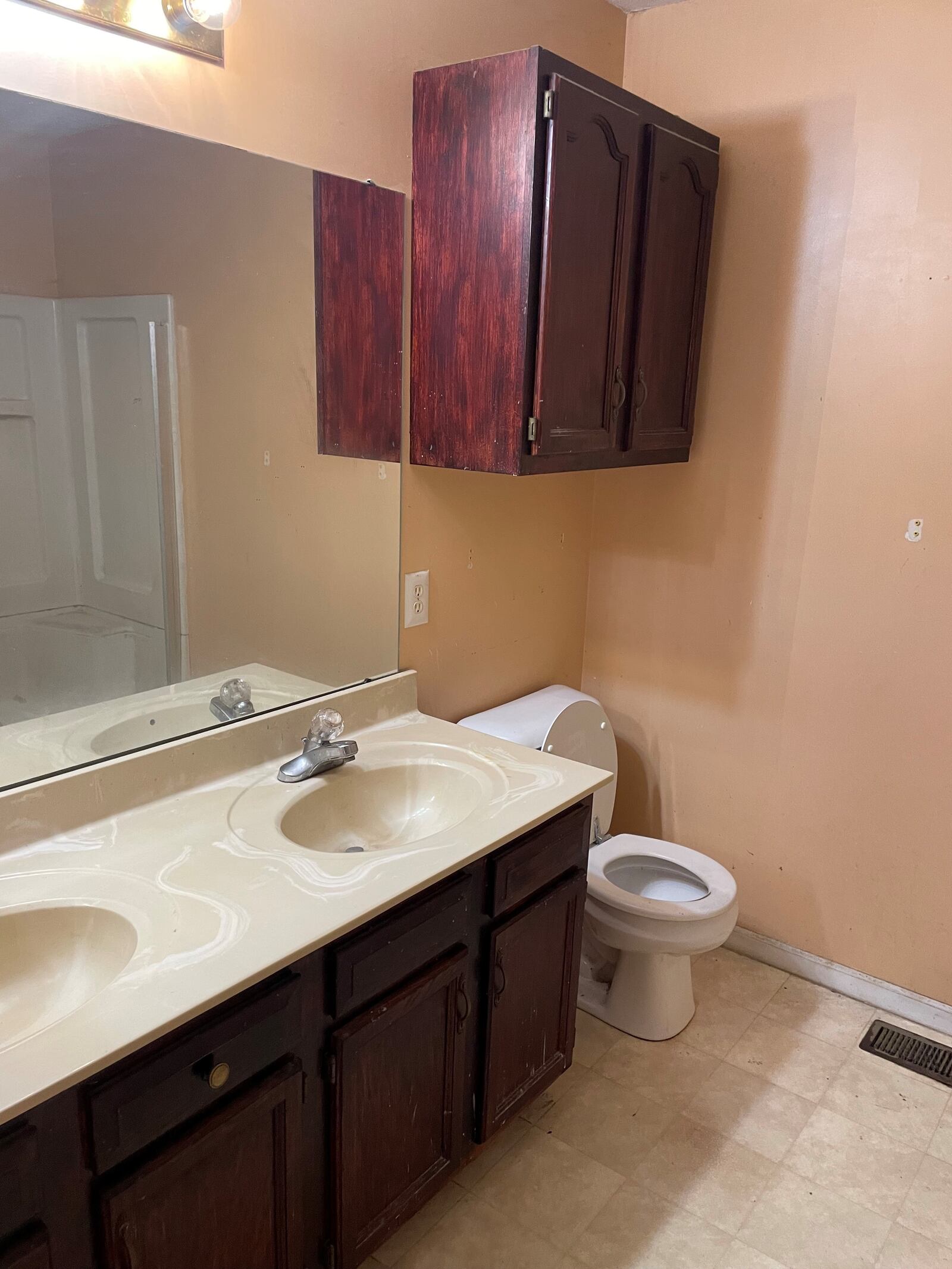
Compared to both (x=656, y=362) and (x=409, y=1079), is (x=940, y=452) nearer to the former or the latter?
(x=656, y=362)

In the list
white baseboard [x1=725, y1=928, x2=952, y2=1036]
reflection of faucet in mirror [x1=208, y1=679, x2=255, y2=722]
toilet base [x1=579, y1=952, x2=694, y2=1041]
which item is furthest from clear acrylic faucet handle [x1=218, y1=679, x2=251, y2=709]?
white baseboard [x1=725, y1=928, x2=952, y2=1036]

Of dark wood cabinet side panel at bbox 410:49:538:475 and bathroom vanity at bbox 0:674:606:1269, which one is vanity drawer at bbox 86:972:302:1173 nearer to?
bathroom vanity at bbox 0:674:606:1269

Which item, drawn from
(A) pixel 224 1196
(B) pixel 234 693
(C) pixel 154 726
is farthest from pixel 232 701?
(A) pixel 224 1196


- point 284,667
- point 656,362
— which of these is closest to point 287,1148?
point 284,667

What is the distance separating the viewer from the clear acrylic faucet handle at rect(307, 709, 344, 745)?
1.73m

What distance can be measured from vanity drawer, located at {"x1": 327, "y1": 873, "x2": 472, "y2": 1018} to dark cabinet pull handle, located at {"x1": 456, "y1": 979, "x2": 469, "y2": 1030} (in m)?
0.08

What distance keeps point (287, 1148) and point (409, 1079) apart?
273 millimetres

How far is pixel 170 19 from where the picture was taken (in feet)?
4.52

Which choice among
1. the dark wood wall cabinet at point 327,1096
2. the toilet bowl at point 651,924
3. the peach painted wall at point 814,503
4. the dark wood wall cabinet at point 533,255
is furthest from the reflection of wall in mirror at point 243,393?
the peach painted wall at point 814,503

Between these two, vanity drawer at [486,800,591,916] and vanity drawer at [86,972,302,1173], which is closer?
vanity drawer at [86,972,302,1173]

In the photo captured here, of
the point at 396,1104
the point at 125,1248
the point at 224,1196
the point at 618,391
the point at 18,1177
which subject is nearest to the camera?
the point at 18,1177

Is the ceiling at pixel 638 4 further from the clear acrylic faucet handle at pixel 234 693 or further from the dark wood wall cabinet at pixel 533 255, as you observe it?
the clear acrylic faucet handle at pixel 234 693

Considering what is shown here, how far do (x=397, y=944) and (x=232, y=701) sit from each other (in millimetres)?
576

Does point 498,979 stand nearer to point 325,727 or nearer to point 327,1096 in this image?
point 327,1096
